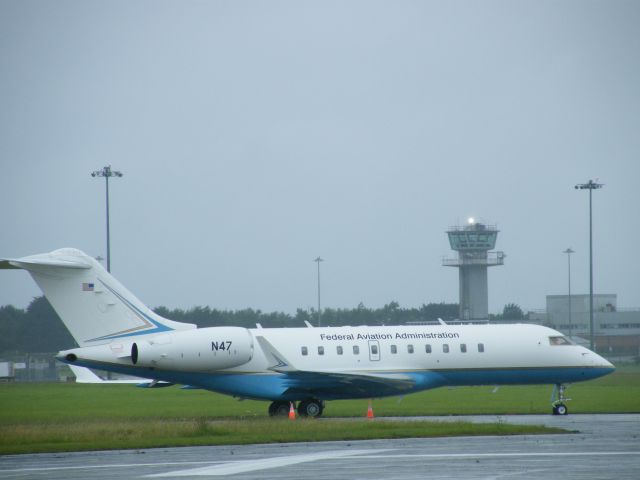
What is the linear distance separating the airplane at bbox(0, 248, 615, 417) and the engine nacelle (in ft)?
0.10

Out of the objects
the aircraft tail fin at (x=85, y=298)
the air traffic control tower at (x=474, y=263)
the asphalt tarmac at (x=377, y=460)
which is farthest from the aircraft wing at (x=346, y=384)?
the air traffic control tower at (x=474, y=263)

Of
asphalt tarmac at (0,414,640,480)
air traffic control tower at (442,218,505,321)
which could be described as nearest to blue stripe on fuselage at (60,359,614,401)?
asphalt tarmac at (0,414,640,480)

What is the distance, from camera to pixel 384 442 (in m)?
24.0

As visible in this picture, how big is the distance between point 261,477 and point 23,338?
89381 mm

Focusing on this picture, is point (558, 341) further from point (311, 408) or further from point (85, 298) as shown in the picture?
point (85, 298)

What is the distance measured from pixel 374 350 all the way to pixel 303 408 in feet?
9.24

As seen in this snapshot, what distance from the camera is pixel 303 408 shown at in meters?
33.6

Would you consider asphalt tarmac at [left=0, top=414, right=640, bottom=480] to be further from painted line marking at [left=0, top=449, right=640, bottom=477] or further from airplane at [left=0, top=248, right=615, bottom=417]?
airplane at [left=0, top=248, right=615, bottom=417]

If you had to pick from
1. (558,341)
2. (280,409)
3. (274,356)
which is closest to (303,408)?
(280,409)

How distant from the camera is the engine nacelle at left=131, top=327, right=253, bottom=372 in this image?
31.6 meters

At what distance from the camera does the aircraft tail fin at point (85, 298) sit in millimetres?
31531

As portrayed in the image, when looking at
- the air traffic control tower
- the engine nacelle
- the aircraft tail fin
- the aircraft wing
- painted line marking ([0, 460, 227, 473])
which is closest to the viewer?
painted line marking ([0, 460, 227, 473])

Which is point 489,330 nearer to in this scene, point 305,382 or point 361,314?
point 305,382

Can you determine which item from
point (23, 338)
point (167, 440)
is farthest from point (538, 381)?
point (23, 338)
